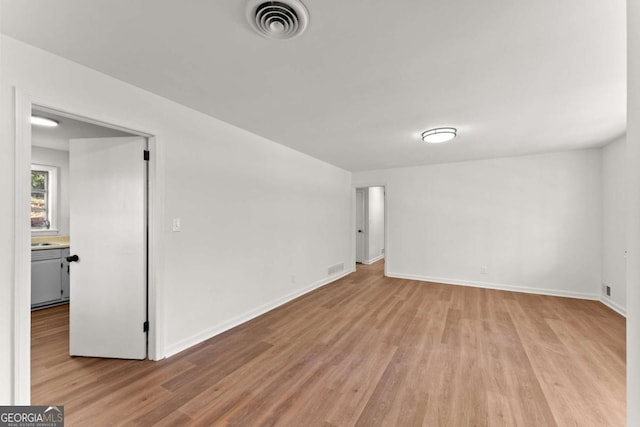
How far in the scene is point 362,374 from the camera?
223cm

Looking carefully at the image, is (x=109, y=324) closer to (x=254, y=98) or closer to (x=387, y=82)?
(x=254, y=98)

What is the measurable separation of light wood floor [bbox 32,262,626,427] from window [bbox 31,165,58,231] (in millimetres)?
1933

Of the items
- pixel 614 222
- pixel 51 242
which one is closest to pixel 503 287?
pixel 614 222

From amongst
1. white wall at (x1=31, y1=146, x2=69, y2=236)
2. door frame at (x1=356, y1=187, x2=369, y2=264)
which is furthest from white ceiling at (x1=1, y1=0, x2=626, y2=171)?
door frame at (x1=356, y1=187, x2=369, y2=264)

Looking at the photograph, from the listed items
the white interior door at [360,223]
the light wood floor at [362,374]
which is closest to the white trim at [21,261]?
the light wood floor at [362,374]

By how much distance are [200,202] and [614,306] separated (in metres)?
5.83

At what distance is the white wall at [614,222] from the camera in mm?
3553

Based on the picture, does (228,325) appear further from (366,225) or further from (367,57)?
(366,225)

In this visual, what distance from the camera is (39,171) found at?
4359 millimetres

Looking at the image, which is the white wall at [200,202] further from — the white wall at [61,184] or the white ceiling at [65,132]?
the white wall at [61,184]

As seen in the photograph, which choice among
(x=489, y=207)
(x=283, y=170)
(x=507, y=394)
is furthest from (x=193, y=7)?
(x=489, y=207)

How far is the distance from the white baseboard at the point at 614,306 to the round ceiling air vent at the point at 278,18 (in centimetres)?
521

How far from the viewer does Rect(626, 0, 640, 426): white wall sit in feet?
2.70

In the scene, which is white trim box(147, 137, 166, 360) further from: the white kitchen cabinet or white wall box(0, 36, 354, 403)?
the white kitchen cabinet
